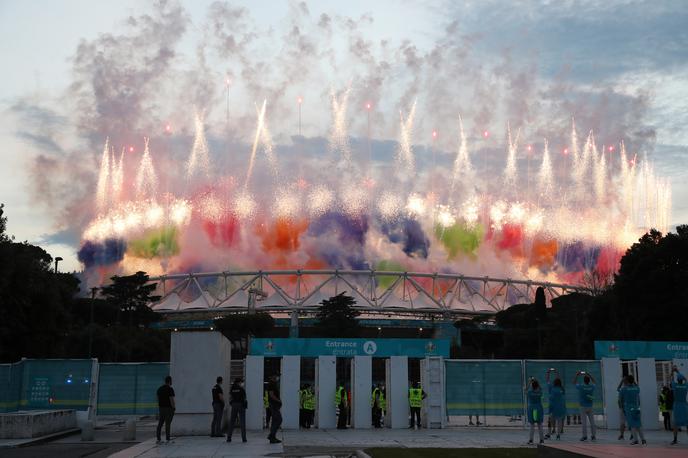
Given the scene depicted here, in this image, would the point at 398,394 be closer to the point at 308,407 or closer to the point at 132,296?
the point at 308,407

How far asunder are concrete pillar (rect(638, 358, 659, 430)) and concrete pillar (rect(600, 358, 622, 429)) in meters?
1.00

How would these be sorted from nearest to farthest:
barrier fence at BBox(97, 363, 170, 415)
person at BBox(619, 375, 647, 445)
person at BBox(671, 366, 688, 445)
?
person at BBox(619, 375, 647, 445) < person at BBox(671, 366, 688, 445) < barrier fence at BBox(97, 363, 170, 415)

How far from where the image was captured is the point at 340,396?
1216 inches

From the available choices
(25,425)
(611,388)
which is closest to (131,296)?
(25,425)

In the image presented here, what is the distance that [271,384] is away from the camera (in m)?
23.9

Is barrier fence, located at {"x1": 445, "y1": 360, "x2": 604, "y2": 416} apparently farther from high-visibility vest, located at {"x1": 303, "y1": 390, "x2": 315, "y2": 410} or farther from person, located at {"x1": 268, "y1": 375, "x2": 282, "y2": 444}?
person, located at {"x1": 268, "y1": 375, "x2": 282, "y2": 444}

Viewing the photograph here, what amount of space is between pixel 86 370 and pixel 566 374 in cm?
1851

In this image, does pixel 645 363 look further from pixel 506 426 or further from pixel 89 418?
pixel 89 418

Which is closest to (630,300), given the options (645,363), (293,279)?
(645,363)

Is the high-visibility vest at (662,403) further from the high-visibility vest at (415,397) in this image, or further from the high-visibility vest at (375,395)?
the high-visibility vest at (375,395)

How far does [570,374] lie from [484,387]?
3.64 m

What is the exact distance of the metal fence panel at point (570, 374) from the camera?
32062 mm

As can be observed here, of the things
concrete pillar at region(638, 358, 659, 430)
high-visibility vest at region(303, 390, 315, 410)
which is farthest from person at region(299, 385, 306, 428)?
concrete pillar at region(638, 358, 659, 430)

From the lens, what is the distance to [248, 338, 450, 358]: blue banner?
1217 inches
